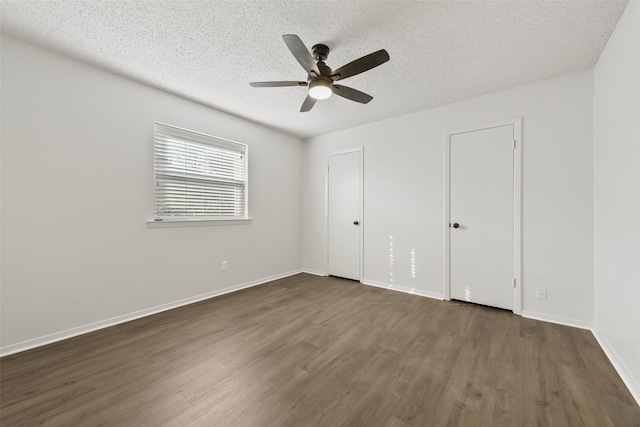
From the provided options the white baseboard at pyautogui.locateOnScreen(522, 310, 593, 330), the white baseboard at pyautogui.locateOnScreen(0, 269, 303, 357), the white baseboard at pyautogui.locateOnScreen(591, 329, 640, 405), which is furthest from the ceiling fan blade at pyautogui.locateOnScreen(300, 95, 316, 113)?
the white baseboard at pyautogui.locateOnScreen(522, 310, 593, 330)

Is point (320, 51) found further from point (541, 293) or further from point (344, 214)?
point (541, 293)

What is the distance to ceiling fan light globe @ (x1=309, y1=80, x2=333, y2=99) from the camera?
6.96 ft

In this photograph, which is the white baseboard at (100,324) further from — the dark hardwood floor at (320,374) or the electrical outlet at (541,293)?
the electrical outlet at (541,293)

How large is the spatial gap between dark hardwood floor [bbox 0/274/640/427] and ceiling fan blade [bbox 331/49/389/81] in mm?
2297

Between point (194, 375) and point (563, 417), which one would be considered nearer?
point (563, 417)

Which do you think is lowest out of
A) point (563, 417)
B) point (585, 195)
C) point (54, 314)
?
point (563, 417)

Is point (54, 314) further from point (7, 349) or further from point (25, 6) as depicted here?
point (25, 6)

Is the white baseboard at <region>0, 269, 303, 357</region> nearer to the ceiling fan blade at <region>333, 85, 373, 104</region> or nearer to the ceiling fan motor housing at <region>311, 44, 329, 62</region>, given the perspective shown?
the ceiling fan blade at <region>333, 85, 373, 104</region>

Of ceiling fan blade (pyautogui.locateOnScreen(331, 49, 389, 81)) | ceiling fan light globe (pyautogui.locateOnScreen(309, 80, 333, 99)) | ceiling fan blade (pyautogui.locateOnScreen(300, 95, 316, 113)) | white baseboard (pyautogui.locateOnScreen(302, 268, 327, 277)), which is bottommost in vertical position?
white baseboard (pyautogui.locateOnScreen(302, 268, 327, 277))

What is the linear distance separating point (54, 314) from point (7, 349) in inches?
13.1

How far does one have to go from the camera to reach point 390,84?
9.26 ft

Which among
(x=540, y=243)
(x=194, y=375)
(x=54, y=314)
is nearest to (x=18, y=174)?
(x=54, y=314)

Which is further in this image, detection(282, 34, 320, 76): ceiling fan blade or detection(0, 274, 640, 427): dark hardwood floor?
detection(282, 34, 320, 76): ceiling fan blade

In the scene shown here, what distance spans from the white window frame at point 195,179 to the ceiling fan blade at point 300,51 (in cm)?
203
